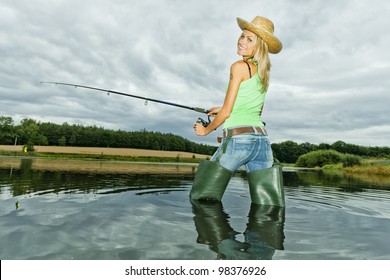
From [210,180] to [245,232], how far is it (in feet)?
5.11

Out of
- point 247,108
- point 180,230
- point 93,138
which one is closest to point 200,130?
point 247,108

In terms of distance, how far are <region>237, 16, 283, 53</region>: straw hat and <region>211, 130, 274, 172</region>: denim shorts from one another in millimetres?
1393

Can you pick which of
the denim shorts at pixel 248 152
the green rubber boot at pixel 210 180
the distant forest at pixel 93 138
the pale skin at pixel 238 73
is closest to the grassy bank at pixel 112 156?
the distant forest at pixel 93 138

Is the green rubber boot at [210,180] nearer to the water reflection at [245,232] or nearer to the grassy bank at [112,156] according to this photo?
the water reflection at [245,232]

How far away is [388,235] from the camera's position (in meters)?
3.68

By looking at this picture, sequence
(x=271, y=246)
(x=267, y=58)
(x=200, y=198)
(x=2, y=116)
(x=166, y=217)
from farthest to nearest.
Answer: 1. (x=2, y=116)
2. (x=200, y=198)
3. (x=267, y=58)
4. (x=166, y=217)
5. (x=271, y=246)

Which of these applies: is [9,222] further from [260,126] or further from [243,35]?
[243,35]

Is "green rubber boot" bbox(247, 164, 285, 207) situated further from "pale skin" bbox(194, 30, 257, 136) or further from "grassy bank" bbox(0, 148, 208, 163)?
"grassy bank" bbox(0, 148, 208, 163)

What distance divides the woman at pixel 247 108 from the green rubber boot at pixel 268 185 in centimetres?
9

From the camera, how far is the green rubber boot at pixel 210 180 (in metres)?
4.84

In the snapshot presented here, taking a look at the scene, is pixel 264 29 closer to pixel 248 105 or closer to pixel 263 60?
pixel 263 60

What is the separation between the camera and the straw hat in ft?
14.1

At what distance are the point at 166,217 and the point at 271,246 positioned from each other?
5.69ft
